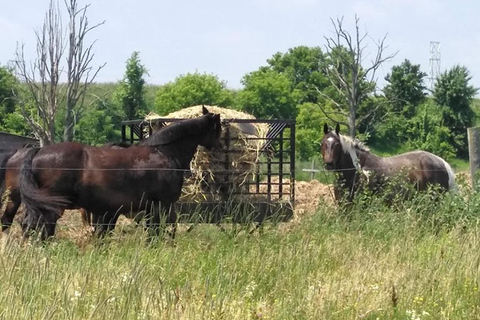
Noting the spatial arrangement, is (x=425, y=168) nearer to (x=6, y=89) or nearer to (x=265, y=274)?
(x=265, y=274)

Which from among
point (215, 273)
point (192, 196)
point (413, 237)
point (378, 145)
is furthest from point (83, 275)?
point (378, 145)

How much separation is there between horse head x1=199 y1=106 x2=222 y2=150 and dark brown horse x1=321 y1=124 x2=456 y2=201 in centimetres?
165

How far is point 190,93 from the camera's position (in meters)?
63.2

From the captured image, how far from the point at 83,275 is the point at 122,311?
49.6 inches

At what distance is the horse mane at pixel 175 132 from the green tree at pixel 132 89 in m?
44.4

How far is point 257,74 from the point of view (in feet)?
248

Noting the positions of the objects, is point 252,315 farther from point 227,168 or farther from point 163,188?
point 227,168

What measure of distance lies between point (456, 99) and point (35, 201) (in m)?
52.4

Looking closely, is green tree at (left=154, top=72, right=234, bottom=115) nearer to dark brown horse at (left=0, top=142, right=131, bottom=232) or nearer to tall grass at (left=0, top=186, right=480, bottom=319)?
dark brown horse at (left=0, top=142, right=131, bottom=232)

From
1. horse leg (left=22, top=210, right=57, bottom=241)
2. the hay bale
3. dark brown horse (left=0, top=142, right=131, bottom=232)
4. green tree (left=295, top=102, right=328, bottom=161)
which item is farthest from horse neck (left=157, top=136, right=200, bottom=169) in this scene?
green tree (left=295, top=102, right=328, bottom=161)

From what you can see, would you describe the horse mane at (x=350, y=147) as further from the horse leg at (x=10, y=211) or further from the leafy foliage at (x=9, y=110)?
the leafy foliage at (x=9, y=110)

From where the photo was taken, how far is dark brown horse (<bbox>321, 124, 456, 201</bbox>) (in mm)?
12086

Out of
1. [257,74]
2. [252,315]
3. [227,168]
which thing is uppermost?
[257,74]

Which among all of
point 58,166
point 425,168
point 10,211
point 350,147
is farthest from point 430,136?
point 58,166
